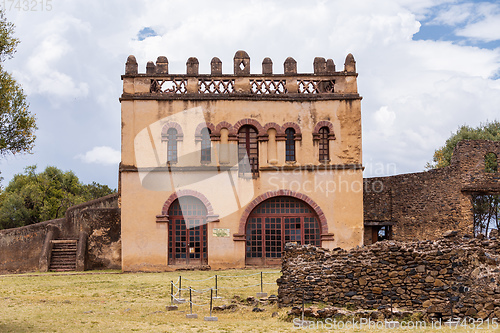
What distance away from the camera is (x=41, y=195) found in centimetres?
5431

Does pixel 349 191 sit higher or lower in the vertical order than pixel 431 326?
higher

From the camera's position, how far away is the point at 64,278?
24328 mm

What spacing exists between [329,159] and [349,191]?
1723 millimetres

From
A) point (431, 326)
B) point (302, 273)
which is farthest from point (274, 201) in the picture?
point (431, 326)

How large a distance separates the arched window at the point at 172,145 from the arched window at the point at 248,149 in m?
2.93

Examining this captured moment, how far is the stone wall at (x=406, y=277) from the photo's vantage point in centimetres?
1344

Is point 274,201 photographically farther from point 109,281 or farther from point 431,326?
point 431,326

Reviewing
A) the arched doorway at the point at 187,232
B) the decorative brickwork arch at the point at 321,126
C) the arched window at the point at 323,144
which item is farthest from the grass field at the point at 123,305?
the decorative brickwork arch at the point at 321,126

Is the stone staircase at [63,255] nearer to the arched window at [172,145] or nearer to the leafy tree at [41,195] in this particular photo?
the arched window at [172,145]

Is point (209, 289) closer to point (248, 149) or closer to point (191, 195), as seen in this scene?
point (191, 195)

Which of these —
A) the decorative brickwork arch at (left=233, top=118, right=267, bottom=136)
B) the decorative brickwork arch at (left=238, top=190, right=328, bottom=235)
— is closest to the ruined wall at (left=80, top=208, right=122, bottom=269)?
the decorative brickwork arch at (left=238, top=190, right=328, bottom=235)

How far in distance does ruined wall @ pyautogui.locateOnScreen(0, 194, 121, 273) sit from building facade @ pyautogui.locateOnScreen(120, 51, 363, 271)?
250 cm

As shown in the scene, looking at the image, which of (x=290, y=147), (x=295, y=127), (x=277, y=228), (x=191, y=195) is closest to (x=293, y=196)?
(x=277, y=228)

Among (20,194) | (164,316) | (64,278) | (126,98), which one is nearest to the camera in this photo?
(164,316)
